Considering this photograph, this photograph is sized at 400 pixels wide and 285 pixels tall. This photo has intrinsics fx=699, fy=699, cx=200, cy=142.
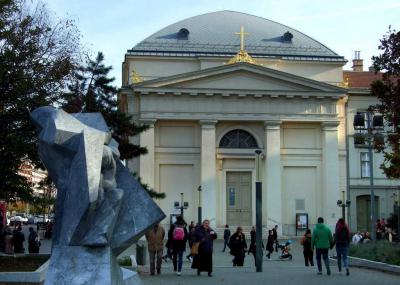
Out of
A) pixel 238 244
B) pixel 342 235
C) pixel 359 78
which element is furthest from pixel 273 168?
pixel 342 235

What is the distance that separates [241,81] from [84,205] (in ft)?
156

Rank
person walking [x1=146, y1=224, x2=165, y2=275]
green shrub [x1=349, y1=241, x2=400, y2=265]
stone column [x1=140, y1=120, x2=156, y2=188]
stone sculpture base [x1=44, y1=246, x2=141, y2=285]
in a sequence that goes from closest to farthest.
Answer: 1. stone sculpture base [x1=44, y1=246, x2=141, y2=285]
2. person walking [x1=146, y1=224, x2=165, y2=275]
3. green shrub [x1=349, y1=241, x2=400, y2=265]
4. stone column [x1=140, y1=120, x2=156, y2=188]

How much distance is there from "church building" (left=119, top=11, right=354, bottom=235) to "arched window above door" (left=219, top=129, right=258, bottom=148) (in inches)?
3.2

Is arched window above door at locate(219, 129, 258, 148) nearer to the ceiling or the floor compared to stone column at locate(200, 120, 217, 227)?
nearer to the ceiling

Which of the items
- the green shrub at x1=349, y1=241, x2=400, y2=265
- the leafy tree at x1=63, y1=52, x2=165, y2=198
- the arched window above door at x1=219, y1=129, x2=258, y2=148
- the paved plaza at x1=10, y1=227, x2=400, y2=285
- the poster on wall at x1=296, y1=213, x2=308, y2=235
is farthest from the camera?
the arched window above door at x1=219, y1=129, x2=258, y2=148

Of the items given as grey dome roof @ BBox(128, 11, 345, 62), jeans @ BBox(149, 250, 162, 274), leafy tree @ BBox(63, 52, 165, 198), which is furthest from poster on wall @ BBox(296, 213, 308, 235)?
jeans @ BBox(149, 250, 162, 274)

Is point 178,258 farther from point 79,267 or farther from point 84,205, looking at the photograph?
point 84,205

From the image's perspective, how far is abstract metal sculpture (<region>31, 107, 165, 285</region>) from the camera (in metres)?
9.34

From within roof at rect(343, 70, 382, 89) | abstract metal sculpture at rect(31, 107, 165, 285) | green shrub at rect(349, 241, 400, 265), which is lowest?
green shrub at rect(349, 241, 400, 265)

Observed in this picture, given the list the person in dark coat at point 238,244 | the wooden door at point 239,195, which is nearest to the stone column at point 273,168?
the wooden door at point 239,195

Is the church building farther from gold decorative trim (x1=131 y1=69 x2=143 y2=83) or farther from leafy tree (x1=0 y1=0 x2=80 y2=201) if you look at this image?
leafy tree (x1=0 y1=0 x2=80 y2=201)

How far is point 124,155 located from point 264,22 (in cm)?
3829

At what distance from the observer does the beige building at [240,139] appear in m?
55.0

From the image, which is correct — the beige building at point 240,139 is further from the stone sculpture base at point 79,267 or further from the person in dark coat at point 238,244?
the stone sculpture base at point 79,267
